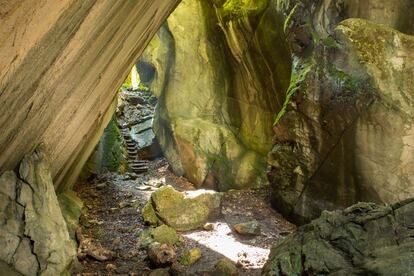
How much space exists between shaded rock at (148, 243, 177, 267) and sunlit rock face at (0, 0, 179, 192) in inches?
123

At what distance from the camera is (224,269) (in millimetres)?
8352

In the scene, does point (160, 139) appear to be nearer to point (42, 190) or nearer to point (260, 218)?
point (260, 218)

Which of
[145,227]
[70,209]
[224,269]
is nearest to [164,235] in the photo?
[145,227]

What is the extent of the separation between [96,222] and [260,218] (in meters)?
5.46

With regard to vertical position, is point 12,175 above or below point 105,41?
below

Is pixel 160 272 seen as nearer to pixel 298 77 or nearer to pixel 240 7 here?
pixel 298 77

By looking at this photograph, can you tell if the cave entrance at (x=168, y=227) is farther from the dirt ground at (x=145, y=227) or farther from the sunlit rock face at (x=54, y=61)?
the sunlit rock face at (x=54, y=61)

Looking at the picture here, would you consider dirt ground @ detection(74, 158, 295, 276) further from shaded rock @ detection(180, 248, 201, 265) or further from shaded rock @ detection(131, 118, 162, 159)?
shaded rock @ detection(131, 118, 162, 159)

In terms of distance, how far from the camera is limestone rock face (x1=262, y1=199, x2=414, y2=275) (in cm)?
524

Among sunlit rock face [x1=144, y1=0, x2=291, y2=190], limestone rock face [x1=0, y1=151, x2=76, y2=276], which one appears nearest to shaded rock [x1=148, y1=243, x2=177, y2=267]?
limestone rock face [x1=0, y1=151, x2=76, y2=276]

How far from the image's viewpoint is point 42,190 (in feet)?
21.7

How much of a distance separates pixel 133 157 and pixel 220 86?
7.07 metres

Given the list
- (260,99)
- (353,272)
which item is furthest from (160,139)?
(353,272)

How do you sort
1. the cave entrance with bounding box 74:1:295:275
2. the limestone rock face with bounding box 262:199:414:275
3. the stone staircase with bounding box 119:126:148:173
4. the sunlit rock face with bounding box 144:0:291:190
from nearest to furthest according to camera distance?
the limestone rock face with bounding box 262:199:414:275
the cave entrance with bounding box 74:1:295:275
the sunlit rock face with bounding box 144:0:291:190
the stone staircase with bounding box 119:126:148:173
